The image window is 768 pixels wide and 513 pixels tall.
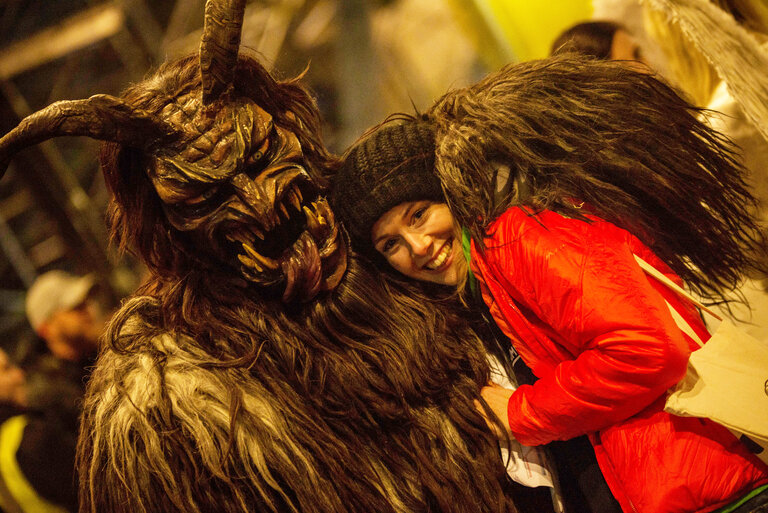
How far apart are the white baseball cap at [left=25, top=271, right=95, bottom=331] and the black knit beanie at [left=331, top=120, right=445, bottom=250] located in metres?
1.69

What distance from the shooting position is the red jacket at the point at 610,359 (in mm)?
1090

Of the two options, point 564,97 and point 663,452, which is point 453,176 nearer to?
point 564,97

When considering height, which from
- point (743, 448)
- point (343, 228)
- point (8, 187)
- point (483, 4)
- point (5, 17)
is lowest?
point (743, 448)

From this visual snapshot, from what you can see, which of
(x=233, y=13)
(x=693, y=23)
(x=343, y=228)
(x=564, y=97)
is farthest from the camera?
(x=693, y=23)

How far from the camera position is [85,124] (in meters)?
1.10

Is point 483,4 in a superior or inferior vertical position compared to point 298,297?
superior

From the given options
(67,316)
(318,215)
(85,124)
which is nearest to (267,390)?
(318,215)

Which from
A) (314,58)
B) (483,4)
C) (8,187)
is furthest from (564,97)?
(314,58)

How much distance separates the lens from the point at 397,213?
1331mm

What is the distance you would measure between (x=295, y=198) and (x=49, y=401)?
1.48 meters

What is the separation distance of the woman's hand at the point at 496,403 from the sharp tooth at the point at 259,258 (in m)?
0.56

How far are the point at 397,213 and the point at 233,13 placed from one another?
514mm

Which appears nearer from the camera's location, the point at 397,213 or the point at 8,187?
the point at 397,213

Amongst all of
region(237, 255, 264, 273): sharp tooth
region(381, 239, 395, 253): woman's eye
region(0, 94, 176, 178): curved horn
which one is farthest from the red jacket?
region(0, 94, 176, 178): curved horn
